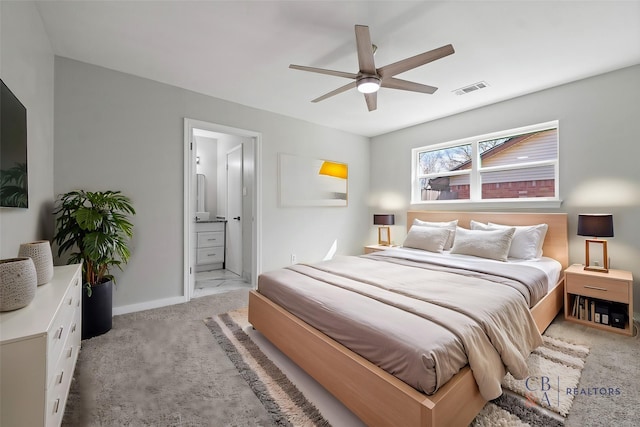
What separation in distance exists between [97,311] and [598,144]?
5181mm

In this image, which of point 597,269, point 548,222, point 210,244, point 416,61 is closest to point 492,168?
point 548,222

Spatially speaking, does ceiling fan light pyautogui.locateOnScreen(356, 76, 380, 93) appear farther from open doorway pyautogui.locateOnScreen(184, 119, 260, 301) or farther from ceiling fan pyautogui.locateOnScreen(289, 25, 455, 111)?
open doorway pyautogui.locateOnScreen(184, 119, 260, 301)

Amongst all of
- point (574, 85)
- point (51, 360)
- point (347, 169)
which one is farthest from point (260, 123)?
point (574, 85)

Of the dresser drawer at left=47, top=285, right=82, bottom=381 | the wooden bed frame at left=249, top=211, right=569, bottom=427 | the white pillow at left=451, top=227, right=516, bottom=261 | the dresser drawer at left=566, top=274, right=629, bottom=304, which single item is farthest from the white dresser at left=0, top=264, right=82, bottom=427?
the dresser drawer at left=566, top=274, right=629, bottom=304

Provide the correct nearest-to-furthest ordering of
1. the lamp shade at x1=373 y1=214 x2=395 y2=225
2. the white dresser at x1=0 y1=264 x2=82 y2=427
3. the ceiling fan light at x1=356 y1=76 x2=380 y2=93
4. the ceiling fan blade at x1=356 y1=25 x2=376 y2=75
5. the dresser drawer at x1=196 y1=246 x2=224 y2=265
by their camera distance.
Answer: the white dresser at x1=0 y1=264 x2=82 y2=427 < the ceiling fan blade at x1=356 y1=25 x2=376 y2=75 < the ceiling fan light at x1=356 y1=76 x2=380 y2=93 < the lamp shade at x1=373 y1=214 x2=395 y2=225 < the dresser drawer at x1=196 y1=246 x2=224 y2=265

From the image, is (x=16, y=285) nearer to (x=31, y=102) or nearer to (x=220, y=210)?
(x=31, y=102)

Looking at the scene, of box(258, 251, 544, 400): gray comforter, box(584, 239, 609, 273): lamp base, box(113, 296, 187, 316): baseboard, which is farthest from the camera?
box(113, 296, 187, 316): baseboard

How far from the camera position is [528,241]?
309 cm

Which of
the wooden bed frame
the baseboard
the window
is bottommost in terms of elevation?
the baseboard

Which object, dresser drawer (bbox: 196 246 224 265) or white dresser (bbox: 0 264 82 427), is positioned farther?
dresser drawer (bbox: 196 246 224 265)

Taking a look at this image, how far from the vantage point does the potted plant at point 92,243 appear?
228 centimetres

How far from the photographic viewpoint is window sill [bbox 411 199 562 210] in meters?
3.27

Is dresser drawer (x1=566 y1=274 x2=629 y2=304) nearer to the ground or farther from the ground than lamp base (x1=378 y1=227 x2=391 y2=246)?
nearer to the ground

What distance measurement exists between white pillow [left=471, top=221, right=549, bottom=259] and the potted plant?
13.3 feet
